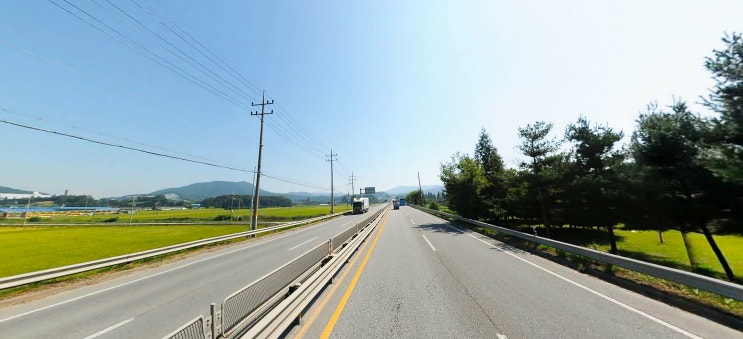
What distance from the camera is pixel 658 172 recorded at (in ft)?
50.1

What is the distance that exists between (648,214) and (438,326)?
2080 cm

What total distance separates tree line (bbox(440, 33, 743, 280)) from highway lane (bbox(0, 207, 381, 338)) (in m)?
18.3

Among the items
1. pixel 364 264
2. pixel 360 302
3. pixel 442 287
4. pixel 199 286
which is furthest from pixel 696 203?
pixel 199 286

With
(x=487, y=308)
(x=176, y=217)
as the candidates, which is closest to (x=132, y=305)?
(x=487, y=308)

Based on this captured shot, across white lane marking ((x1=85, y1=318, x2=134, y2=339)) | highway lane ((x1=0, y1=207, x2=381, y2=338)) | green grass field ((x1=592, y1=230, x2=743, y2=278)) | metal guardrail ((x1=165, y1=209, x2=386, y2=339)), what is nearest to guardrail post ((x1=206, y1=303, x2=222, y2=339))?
metal guardrail ((x1=165, y1=209, x2=386, y2=339))

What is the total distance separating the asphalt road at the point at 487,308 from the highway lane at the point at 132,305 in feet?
11.1

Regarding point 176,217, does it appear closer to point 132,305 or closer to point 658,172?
point 132,305

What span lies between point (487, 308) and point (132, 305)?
360 inches

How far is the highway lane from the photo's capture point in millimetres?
5816

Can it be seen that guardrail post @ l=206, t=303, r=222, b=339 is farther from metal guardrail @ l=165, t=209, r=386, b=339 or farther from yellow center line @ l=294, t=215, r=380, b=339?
yellow center line @ l=294, t=215, r=380, b=339

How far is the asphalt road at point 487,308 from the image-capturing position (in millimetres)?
4898

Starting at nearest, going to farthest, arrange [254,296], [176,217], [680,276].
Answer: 1. [254,296]
2. [680,276]
3. [176,217]

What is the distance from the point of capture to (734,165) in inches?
395

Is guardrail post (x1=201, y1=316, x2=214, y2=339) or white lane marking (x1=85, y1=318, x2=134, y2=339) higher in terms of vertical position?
guardrail post (x1=201, y1=316, x2=214, y2=339)
